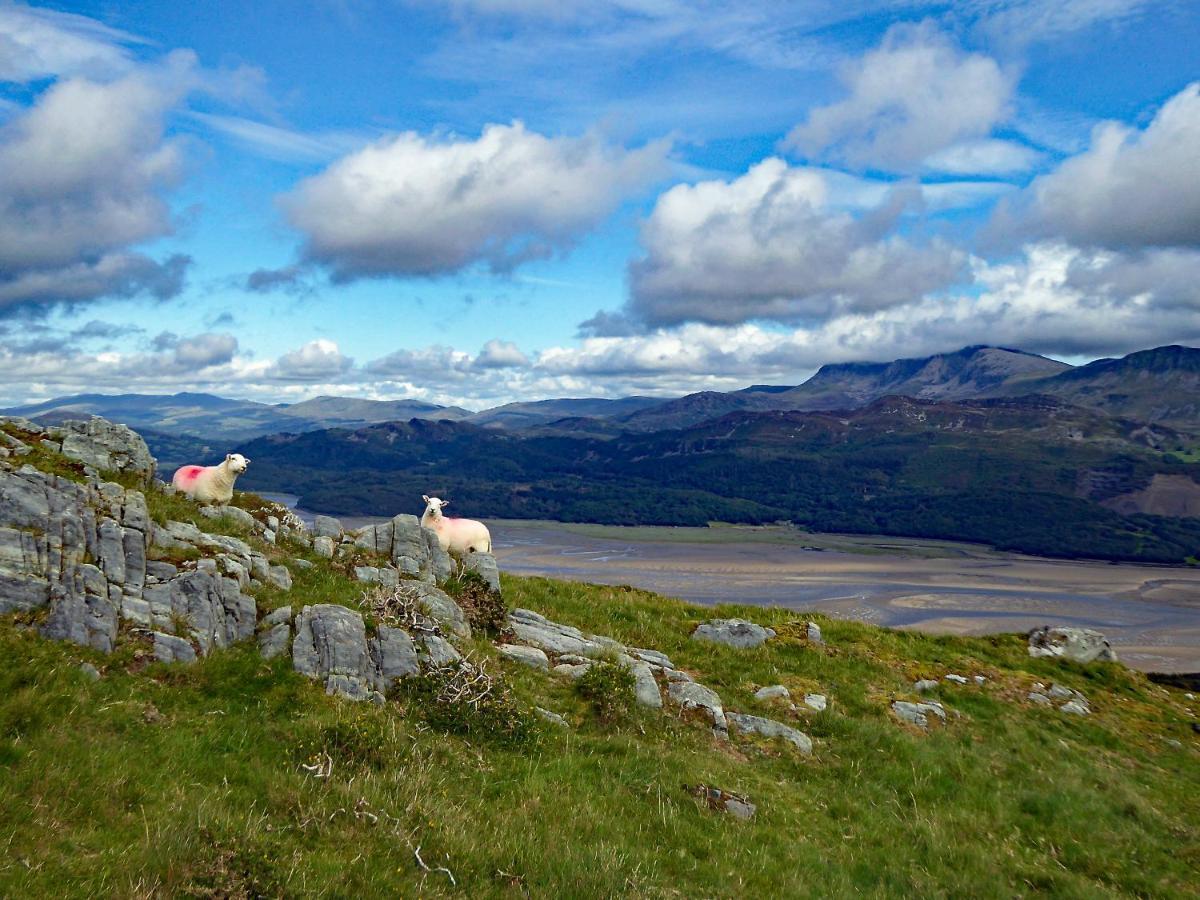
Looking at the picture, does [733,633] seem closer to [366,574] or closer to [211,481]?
[366,574]

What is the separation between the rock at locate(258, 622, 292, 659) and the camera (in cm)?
1228

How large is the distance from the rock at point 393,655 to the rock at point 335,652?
0.19 metres

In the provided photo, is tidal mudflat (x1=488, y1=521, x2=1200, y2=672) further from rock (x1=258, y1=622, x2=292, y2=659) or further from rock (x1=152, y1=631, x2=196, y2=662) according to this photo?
rock (x1=152, y1=631, x2=196, y2=662)

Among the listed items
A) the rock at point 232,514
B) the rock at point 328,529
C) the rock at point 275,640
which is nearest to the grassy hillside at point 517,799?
the rock at point 275,640

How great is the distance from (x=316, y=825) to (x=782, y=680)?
13.7 metres

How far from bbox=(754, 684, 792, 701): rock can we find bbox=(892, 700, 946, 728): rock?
9.79 ft

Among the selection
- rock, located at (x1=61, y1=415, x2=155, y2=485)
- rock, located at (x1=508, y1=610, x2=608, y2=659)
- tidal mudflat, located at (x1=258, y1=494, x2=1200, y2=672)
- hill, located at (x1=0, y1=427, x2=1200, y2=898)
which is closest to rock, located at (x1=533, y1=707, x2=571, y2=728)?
hill, located at (x1=0, y1=427, x2=1200, y2=898)

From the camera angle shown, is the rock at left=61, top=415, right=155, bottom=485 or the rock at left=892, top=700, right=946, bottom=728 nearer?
the rock at left=61, top=415, right=155, bottom=485

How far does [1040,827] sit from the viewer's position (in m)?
13.6

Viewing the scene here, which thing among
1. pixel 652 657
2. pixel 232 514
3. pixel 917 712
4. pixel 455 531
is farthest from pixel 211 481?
pixel 917 712

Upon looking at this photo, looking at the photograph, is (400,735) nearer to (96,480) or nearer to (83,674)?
(83,674)

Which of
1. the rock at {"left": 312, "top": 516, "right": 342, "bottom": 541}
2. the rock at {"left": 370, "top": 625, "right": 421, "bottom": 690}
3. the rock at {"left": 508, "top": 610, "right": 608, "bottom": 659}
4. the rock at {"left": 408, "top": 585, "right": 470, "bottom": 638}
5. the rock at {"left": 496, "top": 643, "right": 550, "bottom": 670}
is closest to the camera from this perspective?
the rock at {"left": 370, "top": 625, "right": 421, "bottom": 690}

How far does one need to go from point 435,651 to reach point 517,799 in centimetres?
391

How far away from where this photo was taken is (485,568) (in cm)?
2027
